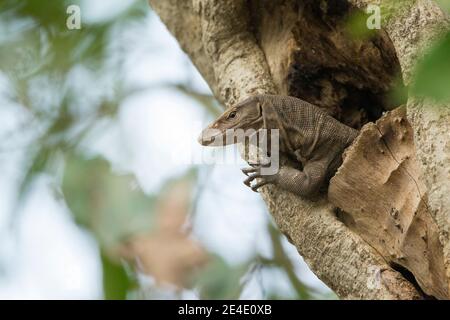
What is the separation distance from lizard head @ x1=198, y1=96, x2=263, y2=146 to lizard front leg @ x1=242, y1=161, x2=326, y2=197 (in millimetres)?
429

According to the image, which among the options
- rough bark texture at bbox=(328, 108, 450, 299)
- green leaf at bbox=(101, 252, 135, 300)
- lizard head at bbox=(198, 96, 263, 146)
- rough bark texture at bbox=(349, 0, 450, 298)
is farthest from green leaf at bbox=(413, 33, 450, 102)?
lizard head at bbox=(198, 96, 263, 146)

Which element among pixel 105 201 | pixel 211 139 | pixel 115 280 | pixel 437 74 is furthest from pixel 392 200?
pixel 437 74

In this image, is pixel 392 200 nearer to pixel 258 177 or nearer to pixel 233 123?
pixel 258 177

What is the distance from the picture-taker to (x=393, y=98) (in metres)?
4.93

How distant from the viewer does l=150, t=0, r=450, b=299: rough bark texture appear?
3885 millimetres

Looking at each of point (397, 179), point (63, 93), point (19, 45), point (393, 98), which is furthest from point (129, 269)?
point (393, 98)

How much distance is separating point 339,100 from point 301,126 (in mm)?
488

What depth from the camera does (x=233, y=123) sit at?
16.7ft

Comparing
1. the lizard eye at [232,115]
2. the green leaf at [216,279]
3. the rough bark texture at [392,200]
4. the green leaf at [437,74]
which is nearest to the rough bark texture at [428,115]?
the rough bark texture at [392,200]

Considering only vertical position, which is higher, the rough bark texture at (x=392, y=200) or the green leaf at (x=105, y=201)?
the green leaf at (x=105, y=201)

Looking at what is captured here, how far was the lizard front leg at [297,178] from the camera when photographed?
4461 mm

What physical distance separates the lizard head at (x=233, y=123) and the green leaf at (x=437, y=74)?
3.62 m
